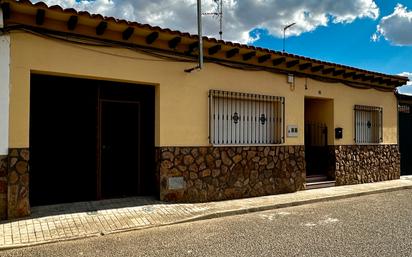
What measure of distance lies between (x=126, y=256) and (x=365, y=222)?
15.0 feet

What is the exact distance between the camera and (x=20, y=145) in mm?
6137

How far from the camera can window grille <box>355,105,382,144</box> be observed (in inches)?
460

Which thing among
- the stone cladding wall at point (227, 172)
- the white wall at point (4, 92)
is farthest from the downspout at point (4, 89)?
the stone cladding wall at point (227, 172)

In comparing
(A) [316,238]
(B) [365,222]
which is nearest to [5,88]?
(A) [316,238]

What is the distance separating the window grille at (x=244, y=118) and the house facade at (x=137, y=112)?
3 cm

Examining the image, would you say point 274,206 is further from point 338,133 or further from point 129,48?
point 129,48

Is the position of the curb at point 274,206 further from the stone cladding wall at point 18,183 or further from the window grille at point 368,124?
the stone cladding wall at point 18,183

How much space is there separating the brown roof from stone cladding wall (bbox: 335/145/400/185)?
7.56 ft

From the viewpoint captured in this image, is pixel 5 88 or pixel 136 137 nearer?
pixel 5 88

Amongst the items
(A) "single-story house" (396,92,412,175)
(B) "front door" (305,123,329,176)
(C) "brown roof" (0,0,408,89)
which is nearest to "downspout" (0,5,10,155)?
(C) "brown roof" (0,0,408,89)

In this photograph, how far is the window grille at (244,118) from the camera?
27.8ft

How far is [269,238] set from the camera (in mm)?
5492

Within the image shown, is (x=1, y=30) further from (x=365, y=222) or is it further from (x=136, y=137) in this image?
(x=365, y=222)

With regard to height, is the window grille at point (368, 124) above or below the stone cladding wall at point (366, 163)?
above
